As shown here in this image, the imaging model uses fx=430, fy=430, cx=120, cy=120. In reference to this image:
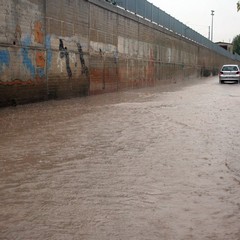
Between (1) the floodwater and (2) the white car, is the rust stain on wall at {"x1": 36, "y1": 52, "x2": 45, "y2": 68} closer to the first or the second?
(1) the floodwater

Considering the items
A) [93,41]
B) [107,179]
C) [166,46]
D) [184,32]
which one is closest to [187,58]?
[184,32]

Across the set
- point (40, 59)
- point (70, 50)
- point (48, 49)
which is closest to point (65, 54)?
point (70, 50)

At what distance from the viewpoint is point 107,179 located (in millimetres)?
5121

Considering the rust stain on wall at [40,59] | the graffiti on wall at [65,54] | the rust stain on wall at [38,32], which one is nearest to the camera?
the rust stain on wall at [38,32]

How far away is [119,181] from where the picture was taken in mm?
5043

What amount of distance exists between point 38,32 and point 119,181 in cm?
1084

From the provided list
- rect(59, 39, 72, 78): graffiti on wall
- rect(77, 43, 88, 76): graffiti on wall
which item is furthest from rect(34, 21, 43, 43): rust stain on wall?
rect(77, 43, 88, 76): graffiti on wall

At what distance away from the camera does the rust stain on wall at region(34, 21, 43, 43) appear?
1460 cm

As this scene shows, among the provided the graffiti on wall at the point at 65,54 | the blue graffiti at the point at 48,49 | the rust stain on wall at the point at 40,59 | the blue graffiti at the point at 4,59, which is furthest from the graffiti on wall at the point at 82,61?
the blue graffiti at the point at 4,59

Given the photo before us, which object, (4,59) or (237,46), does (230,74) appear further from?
(237,46)

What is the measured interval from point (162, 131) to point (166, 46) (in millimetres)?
27167

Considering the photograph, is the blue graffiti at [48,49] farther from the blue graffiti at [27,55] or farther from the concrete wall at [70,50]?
the blue graffiti at [27,55]

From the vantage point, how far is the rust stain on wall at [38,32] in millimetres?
14602

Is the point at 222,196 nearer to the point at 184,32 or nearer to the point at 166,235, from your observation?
the point at 166,235
